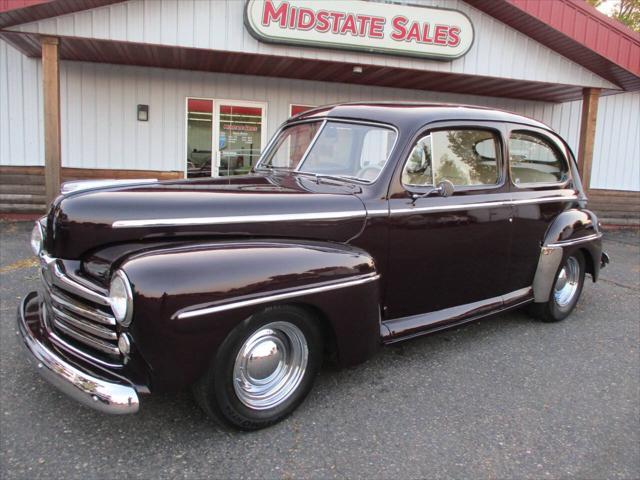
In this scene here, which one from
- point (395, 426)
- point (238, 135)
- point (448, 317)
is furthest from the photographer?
point (238, 135)

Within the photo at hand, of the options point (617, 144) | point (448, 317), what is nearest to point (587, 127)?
point (617, 144)

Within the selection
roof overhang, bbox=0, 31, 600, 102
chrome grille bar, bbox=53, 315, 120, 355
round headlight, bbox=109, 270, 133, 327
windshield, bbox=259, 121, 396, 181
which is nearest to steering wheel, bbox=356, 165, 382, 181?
windshield, bbox=259, 121, 396, 181

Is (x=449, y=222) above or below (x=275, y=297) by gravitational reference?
above

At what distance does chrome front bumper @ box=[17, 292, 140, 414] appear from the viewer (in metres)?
2.19

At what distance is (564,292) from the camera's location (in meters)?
4.78

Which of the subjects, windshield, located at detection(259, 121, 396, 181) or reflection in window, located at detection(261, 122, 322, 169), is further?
reflection in window, located at detection(261, 122, 322, 169)

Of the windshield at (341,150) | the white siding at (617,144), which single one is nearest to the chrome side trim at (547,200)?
the windshield at (341,150)

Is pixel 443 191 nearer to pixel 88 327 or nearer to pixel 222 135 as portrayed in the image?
pixel 88 327

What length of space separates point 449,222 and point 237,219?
5.03 feet

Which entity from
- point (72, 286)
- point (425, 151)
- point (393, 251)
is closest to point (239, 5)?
point (425, 151)

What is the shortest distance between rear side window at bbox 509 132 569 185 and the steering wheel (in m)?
1.34

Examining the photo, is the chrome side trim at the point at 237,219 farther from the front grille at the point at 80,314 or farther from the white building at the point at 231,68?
the white building at the point at 231,68

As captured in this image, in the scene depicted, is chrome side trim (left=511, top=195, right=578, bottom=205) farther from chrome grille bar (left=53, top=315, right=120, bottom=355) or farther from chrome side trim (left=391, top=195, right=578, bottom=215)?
chrome grille bar (left=53, top=315, right=120, bottom=355)

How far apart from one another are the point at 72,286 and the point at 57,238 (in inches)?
12.2
